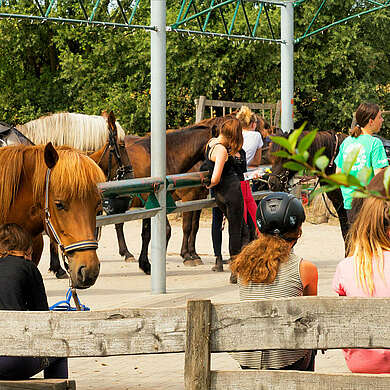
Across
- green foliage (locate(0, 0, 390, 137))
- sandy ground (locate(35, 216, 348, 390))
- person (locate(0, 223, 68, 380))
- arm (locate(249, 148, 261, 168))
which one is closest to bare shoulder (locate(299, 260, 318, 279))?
person (locate(0, 223, 68, 380))

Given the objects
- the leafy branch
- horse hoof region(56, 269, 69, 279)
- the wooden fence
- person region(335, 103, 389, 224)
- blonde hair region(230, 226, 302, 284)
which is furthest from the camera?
horse hoof region(56, 269, 69, 279)

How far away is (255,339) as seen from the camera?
3.16 metres

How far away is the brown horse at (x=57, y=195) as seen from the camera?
4816 mm

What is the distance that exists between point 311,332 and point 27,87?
90.4 feet

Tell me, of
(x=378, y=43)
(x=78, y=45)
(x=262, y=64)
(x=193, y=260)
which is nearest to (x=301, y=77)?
(x=262, y=64)

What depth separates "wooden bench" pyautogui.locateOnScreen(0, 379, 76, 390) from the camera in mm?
3533

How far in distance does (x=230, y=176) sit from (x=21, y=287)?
18.1 feet

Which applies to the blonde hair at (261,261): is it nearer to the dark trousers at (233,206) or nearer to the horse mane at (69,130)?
the dark trousers at (233,206)

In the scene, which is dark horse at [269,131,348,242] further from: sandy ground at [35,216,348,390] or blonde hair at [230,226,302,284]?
blonde hair at [230,226,302,284]

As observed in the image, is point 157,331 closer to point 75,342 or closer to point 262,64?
point 75,342

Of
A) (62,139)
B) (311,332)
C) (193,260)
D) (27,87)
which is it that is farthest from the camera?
(27,87)

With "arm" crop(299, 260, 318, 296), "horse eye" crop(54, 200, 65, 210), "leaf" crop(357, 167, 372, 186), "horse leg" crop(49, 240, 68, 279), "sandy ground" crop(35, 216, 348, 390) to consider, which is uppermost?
"leaf" crop(357, 167, 372, 186)

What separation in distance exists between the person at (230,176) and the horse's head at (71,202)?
4292mm

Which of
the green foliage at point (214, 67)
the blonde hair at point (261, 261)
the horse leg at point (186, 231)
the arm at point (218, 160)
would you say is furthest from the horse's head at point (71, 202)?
the green foliage at point (214, 67)
